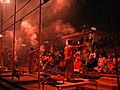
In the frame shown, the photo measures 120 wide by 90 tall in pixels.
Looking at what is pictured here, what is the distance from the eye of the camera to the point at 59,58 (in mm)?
14539

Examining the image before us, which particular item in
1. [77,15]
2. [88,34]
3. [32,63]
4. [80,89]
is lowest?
[80,89]

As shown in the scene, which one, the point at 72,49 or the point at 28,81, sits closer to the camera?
the point at 72,49

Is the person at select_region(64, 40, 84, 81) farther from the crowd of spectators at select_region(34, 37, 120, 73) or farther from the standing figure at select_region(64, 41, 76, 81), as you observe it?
the crowd of spectators at select_region(34, 37, 120, 73)

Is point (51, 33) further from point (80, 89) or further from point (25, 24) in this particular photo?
point (80, 89)

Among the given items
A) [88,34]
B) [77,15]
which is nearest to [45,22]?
[77,15]

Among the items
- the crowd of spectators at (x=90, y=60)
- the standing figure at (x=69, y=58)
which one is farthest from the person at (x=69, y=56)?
the crowd of spectators at (x=90, y=60)

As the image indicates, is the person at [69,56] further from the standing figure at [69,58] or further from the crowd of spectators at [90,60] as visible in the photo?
the crowd of spectators at [90,60]

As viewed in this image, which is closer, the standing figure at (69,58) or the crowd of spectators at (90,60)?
the standing figure at (69,58)

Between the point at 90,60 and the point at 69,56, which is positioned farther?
the point at 90,60

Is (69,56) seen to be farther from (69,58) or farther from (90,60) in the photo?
(90,60)

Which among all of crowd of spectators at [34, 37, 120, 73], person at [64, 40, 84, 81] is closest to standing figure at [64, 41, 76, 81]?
person at [64, 40, 84, 81]

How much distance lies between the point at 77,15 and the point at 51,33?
567 centimetres

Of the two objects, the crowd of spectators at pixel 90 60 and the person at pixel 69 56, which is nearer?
the person at pixel 69 56

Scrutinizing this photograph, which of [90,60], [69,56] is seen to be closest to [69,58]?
[69,56]
